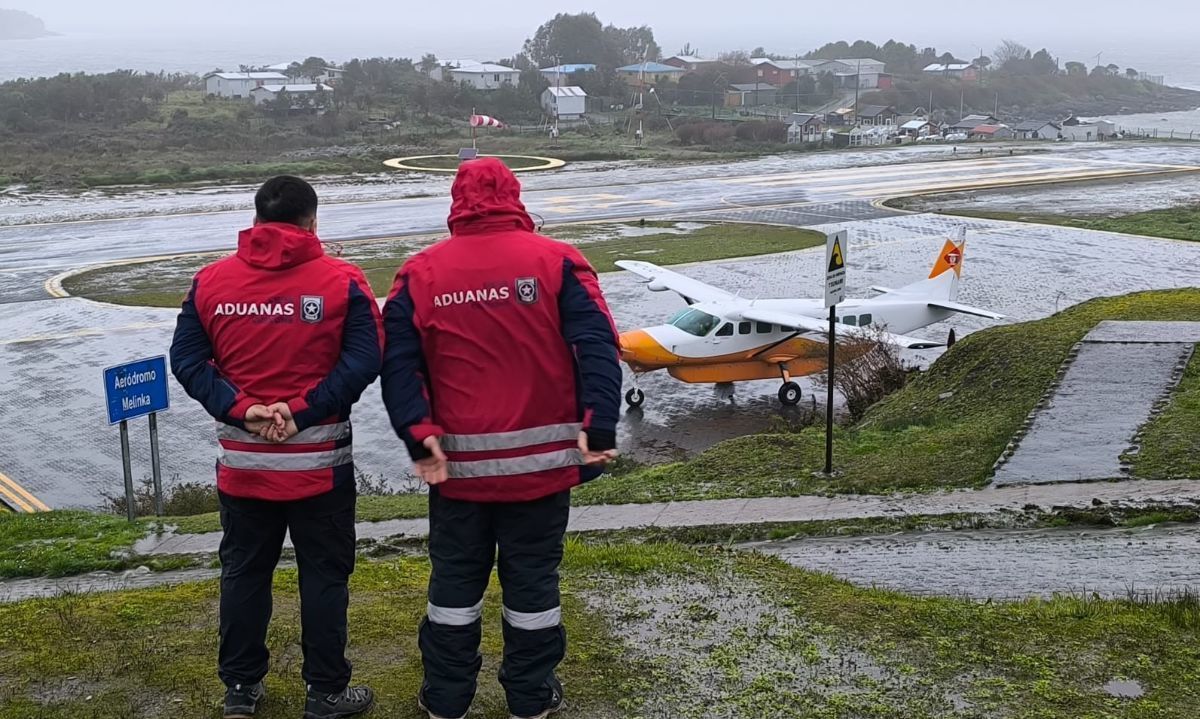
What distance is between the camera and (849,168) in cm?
6838

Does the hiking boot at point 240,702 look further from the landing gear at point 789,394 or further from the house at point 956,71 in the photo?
the house at point 956,71

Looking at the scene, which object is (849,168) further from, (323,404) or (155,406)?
(323,404)

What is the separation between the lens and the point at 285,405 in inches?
196

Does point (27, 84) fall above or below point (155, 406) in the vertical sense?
above

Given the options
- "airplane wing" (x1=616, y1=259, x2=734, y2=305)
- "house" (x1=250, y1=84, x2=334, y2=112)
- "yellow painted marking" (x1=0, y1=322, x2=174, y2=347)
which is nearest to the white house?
"house" (x1=250, y1=84, x2=334, y2=112)

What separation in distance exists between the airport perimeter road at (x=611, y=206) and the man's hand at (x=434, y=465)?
102ft

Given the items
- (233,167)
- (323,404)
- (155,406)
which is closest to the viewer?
(323,404)

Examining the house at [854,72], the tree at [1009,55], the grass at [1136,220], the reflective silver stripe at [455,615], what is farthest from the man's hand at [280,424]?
the tree at [1009,55]

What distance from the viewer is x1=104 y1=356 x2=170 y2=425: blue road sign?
11.8m

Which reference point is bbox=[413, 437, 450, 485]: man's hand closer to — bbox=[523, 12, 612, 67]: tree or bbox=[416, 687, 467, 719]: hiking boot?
bbox=[416, 687, 467, 719]: hiking boot

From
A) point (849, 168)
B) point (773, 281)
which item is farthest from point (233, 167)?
point (773, 281)

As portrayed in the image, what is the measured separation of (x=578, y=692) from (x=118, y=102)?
100 metres

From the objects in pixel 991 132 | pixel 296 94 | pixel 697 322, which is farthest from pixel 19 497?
pixel 991 132

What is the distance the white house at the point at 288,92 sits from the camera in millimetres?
100312
